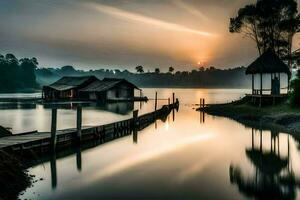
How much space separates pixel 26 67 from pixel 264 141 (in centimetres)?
15626

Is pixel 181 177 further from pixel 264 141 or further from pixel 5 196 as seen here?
pixel 264 141

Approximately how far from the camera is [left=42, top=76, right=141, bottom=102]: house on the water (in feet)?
254

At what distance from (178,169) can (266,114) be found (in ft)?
81.2

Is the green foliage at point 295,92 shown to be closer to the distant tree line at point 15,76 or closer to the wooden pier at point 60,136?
the wooden pier at point 60,136

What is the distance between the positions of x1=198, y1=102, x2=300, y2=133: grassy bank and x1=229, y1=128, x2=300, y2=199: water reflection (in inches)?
292

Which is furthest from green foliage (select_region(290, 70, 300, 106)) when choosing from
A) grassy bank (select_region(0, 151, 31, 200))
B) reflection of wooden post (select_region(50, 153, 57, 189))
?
grassy bank (select_region(0, 151, 31, 200))

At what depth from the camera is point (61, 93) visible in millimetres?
83375

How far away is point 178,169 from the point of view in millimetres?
20578

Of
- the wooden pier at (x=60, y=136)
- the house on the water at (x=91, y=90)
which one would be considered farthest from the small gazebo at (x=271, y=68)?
the house on the water at (x=91, y=90)

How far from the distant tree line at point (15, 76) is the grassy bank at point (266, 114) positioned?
107m

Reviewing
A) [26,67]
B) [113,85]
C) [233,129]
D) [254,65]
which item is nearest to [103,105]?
[113,85]

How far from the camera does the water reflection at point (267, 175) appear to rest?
16109mm

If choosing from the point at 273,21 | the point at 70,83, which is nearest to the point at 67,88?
the point at 70,83

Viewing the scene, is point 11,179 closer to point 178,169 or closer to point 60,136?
point 178,169
